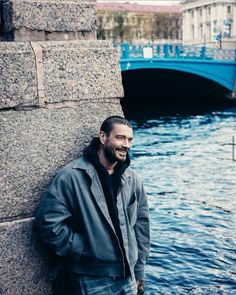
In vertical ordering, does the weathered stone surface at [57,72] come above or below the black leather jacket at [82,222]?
above

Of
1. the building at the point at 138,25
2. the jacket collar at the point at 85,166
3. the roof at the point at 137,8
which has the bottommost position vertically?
the jacket collar at the point at 85,166

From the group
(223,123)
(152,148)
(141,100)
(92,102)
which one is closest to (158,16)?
(141,100)

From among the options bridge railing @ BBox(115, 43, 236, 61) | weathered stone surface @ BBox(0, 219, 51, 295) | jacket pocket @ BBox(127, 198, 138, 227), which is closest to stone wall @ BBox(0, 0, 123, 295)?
weathered stone surface @ BBox(0, 219, 51, 295)

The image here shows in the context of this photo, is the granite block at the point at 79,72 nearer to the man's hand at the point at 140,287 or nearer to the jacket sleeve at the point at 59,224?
the jacket sleeve at the point at 59,224

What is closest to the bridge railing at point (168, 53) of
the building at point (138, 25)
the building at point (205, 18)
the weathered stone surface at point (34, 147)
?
the weathered stone surface at point (34, 147)

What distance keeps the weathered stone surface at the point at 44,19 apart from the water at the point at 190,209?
3.18 meters

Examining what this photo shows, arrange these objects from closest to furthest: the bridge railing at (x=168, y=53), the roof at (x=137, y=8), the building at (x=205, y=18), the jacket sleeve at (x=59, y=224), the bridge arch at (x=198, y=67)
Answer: the jacket sleeve at (x=59, y=224)
the bridge arch at (x=198, y=67)
the bridge railing at (x=168, y=53)
the building at (x=205, y=18)
the roof at (x=137, y=8)

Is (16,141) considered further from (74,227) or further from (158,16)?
(158,16)

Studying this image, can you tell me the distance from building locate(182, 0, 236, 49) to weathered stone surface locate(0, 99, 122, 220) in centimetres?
6615

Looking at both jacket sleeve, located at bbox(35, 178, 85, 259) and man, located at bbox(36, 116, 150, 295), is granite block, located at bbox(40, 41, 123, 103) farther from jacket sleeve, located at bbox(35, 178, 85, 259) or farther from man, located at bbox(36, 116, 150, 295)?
jacket sleeve, located at bbox(35, 178, 85, 259)

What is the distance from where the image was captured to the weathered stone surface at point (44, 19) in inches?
101

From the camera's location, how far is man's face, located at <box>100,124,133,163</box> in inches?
98.7

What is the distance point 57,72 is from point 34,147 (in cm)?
39

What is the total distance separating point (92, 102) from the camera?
107 inches
